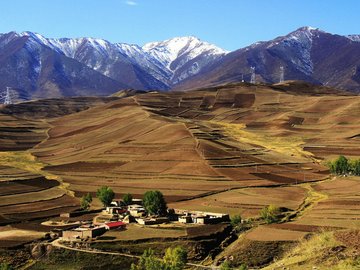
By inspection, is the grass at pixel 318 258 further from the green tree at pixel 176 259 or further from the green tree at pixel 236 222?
the green tree at pixel 236 222

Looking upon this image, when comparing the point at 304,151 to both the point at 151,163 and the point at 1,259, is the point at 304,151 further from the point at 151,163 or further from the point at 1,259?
the point at 1,259

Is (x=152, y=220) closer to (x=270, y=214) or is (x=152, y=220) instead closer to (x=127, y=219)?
(x=127, y=219)

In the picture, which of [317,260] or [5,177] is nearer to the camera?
[317,260]

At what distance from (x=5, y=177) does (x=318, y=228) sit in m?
82.8

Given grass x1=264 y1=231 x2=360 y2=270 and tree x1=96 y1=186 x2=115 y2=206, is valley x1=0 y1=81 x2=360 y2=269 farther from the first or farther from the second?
grass x1=264 y1=231 x2=360 y2=270

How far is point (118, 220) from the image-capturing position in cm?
10012

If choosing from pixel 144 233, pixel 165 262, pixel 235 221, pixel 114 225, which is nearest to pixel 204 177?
pixel 235 221

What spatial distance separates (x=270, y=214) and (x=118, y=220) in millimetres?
25447

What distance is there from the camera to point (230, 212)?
106m

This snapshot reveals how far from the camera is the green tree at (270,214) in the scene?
320 ft

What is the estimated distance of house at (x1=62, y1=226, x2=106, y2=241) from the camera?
87250mm

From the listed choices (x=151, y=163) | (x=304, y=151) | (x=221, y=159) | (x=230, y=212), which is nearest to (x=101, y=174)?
(x=151, y=163)

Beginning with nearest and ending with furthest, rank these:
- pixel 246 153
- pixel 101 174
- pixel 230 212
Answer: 1. pixel 230 212
2. pixel 101 174
3. pixel 246 153

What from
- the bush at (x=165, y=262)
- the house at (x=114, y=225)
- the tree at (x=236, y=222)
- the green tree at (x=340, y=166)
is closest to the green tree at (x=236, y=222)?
the tree at (x=236, y=222)
